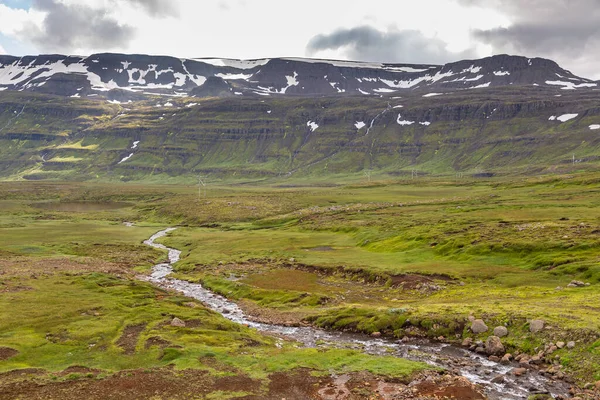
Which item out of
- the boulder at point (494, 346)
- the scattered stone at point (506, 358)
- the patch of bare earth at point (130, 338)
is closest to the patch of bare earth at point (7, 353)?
the patch of bare earth at point (130, 338)

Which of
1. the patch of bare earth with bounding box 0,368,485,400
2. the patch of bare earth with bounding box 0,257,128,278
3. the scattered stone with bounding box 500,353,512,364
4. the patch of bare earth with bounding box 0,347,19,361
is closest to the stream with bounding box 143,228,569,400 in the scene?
the scattered stone with bounding box 500,353,512,364

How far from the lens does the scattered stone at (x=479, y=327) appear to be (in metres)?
45.3

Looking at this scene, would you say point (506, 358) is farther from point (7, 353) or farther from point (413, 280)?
point (7, 353)

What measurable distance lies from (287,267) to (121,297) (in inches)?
1282

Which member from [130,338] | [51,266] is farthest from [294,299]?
[51,266]

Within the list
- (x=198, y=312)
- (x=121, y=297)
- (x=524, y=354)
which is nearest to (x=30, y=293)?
(x=121, y=297)

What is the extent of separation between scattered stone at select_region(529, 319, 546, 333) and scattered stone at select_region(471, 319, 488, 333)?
404 centimetres

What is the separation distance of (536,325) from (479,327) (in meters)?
5.01

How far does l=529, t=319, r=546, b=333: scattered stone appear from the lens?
1661 inches

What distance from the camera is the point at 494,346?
139 ft

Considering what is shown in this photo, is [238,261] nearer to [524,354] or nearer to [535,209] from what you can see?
[524,354]

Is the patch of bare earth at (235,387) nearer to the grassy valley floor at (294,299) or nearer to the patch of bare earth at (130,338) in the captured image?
the grassy valley floor at (294,299)

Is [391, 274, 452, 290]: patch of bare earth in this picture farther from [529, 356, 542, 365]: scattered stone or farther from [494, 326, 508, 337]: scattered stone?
[529, 356, 542, 365]: scattered stone

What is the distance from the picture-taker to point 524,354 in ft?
131
